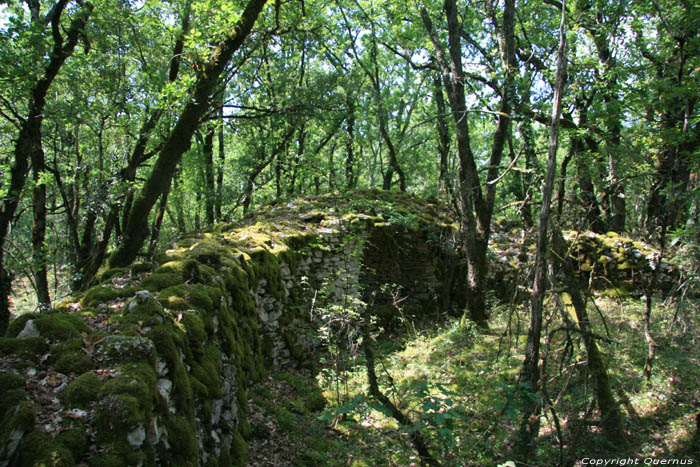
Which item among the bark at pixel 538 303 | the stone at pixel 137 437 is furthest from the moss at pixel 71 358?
the bark at pixel 538 303

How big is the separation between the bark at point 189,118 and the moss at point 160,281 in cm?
198

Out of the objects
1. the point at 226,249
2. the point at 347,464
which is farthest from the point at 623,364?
the point at 226,249

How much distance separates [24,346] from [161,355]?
780 millimetres

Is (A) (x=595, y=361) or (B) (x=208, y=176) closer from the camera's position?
(A) (x=595, y=361)

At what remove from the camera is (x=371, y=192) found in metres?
11.2

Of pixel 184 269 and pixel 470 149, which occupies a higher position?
pixel 470 149

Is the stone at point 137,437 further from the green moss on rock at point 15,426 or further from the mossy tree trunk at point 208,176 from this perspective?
the mossy tree trunk at point 208,176

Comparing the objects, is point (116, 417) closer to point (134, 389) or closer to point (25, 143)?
point (134, 389)

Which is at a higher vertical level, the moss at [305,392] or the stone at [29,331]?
the stone at [29,331]

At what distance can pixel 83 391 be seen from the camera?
221 centimetres

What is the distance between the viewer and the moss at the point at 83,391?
85.0 inches

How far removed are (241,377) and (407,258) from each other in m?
6.24

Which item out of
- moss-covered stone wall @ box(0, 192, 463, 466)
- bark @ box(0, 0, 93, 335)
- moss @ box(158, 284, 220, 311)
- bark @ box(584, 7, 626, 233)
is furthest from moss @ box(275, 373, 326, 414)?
bark @ box(584, 7, 626, 233)

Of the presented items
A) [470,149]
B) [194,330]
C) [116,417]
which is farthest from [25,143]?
[470,149]
